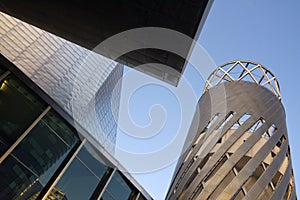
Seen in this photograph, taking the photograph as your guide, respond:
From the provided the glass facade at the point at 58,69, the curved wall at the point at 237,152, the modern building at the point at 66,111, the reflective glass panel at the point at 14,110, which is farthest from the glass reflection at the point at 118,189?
the reflective glass panel at the point at 14,110

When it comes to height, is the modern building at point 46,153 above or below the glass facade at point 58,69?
below

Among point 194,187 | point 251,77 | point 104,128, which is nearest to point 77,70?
point 104,128

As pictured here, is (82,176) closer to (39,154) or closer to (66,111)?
(39,154)

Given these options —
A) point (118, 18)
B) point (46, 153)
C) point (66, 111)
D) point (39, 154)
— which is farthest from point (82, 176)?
point (118, 18)

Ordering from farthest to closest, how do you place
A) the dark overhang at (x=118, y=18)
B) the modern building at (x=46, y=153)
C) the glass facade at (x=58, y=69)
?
the glass facade at (x=58, y=69), the modern building at (x=46, y=153), the dark overhang at (x=118, y=18)

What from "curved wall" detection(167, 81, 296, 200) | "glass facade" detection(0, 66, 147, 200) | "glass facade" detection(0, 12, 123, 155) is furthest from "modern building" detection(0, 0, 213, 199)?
"curved wall" detection(167, 81, 296, 200)

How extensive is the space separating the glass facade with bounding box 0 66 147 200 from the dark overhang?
2146mm

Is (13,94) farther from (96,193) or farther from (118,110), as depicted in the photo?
(118,110)

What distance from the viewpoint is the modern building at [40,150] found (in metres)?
7.87

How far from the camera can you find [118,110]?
82375mm

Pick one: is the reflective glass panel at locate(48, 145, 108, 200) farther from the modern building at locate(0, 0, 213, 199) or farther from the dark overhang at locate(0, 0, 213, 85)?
the dark overhang at locate(0, 0, 213, 85)

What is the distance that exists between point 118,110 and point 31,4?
75629 millimetres

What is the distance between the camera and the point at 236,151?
1497 cm

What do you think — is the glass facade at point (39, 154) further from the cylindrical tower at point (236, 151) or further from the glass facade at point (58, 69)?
the cylindrical tower at point (236, 151)
